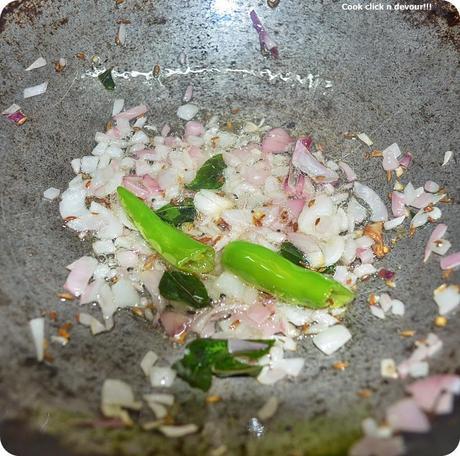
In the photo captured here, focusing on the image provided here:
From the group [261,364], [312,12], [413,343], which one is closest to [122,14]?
[312,12]

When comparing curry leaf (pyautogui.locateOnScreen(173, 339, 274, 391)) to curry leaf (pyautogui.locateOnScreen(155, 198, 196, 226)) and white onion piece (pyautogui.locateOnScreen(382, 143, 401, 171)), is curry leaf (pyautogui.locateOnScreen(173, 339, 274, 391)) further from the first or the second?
white onion piece (pyautogui.locateOnScreen(382, 143, 401, 171))

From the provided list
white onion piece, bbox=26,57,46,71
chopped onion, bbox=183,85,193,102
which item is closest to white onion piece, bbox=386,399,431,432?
chopped onion, bbox=183,85,193,102

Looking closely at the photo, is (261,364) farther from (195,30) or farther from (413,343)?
(195,30)

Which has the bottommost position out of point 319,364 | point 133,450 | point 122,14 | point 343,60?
point 319,364

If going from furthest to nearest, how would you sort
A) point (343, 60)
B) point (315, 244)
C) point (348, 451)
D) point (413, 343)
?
point (343, 60)
point (315, 244)
point (413, 343)
point (348, 451)

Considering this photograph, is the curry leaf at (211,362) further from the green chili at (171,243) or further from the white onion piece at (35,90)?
the white onion piece at (35,90)

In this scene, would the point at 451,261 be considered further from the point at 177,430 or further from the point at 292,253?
the point at 177,430
